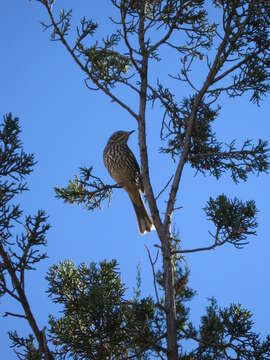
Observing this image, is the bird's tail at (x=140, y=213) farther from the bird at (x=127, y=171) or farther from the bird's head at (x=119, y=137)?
the bird's head at (x=119, y=137)

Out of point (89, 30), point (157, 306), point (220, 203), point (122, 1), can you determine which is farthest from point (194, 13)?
point (157, 306)

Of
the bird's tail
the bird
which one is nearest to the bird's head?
the bird

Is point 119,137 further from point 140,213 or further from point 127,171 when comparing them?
point 140,213

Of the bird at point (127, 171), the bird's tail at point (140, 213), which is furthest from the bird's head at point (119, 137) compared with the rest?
the bird's tail at point (140, 213)

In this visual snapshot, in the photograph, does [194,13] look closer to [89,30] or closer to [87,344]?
[89,30]

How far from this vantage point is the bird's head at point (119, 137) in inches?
290

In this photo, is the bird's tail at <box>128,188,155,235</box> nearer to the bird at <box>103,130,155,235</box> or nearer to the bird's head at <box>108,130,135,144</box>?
the bird at <box>103,130,155,235</box>

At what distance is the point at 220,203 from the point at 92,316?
1.51m

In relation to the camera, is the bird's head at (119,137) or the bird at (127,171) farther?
the bird's head at (119,137)

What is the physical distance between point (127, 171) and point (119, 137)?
682mm

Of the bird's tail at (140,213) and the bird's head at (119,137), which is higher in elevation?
the bird's head at (119,137)

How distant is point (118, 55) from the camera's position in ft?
17.6

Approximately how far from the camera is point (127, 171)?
6973 millimetres

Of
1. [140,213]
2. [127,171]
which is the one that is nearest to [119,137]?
[127,171]
